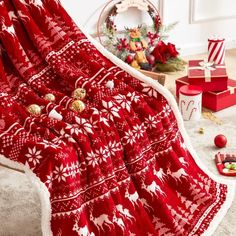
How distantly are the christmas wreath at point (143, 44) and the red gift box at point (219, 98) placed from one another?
0.51 meters

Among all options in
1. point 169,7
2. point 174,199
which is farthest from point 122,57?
point 174,199

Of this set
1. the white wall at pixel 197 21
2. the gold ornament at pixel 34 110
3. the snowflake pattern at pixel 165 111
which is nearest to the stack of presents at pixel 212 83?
the white wall at pixel 197 21

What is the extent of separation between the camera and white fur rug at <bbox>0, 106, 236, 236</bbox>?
2135mm

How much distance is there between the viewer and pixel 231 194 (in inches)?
89.5

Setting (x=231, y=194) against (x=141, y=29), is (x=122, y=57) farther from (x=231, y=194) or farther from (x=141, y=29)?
(x=231, y=194)

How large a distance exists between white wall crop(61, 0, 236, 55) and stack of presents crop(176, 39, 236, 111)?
82cm

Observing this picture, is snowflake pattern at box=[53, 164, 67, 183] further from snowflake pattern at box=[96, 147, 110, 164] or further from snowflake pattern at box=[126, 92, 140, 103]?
snowflake pattern at box=[126, 92, 140, 103]

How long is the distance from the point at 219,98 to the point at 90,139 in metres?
1.45

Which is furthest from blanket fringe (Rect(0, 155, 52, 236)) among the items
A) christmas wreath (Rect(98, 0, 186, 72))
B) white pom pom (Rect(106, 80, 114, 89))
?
christmas wreath (Rect(98, 0, 186, 72))

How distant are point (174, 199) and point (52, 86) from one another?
0.66 metres

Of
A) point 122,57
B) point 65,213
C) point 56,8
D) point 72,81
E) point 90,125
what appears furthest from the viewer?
point 122,57

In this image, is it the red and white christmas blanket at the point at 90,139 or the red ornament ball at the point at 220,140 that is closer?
the red and white christmas blanket at the point at 90,139

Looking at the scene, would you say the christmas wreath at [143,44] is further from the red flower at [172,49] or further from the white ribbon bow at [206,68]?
the white ribbon bow at [206,68]

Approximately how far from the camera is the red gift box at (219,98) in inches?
123
